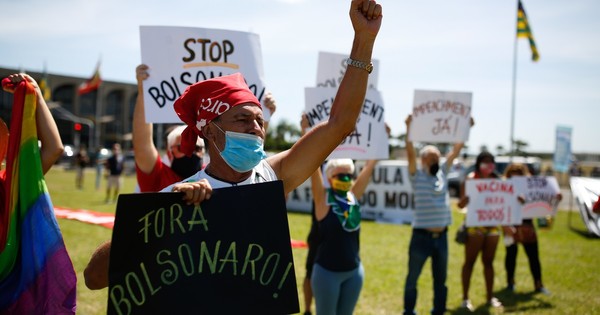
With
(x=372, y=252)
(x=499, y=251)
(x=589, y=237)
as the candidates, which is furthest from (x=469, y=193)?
(x=589, y=237)

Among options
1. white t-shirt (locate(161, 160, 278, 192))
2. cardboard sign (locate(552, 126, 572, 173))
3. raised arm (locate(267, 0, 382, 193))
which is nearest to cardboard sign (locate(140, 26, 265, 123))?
white t-shirt (locate(161, 160, 278, 192))

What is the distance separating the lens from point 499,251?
11.4 meters

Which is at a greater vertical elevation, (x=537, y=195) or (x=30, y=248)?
(x=30, y=248)

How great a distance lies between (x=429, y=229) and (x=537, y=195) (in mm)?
3287

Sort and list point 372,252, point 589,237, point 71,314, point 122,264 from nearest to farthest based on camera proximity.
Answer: point 122,264 < point 71,314 < point 372,252 < point 589,237

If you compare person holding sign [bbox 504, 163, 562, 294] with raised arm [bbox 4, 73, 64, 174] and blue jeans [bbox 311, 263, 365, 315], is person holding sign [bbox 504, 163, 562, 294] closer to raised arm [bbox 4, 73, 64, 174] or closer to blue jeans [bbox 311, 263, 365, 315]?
blue jeans [bbox 311, 263, 365, 315]

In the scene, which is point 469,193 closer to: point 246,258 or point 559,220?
point 246,258

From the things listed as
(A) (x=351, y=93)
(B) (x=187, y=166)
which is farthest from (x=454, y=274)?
(A) (x=351, y=93)

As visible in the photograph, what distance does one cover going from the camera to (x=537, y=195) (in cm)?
829

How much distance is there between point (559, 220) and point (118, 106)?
66.9 meters

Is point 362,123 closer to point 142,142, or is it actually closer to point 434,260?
point 434,260

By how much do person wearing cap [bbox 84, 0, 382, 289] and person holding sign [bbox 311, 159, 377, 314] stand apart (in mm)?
2160

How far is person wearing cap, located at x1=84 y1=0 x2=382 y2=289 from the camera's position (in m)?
2.12

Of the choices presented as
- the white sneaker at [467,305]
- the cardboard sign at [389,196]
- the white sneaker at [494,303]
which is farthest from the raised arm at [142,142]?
the cardboard sign at [389,196]
